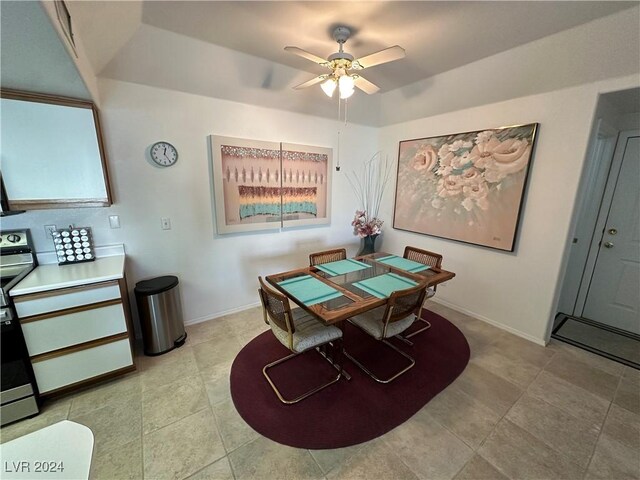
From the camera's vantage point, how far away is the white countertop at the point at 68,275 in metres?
1.65

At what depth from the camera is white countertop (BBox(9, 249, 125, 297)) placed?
165 centimetres

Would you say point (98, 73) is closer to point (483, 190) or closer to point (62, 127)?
point (62, 127)

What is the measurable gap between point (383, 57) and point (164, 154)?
208cm

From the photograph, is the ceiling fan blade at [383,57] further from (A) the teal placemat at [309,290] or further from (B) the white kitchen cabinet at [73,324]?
(B) the white kitchen cabinet at [73,324]

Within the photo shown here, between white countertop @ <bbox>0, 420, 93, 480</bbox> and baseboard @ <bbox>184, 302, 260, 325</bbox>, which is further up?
white countertop @ <bbox>0, 420, 93, 480</bbox>

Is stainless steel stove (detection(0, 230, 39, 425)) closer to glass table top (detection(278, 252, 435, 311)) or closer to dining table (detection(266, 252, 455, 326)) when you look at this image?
dining table (detection(266, 252, 455, 326))

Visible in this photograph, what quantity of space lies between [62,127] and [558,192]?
4.17m

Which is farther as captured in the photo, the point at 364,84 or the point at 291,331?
the point at 364,84

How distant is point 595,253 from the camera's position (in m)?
2.96

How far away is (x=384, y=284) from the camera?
215 cm

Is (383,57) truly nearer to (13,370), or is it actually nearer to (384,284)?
(384,284)

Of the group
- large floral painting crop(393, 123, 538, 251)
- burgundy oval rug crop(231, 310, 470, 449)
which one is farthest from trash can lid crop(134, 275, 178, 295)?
large floral painting crop(393, 123, 538, 251)

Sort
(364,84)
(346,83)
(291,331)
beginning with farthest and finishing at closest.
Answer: (364,84) → (346,83) → (291,331)

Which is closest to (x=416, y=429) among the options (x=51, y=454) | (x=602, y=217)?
(x=51, y=454)
